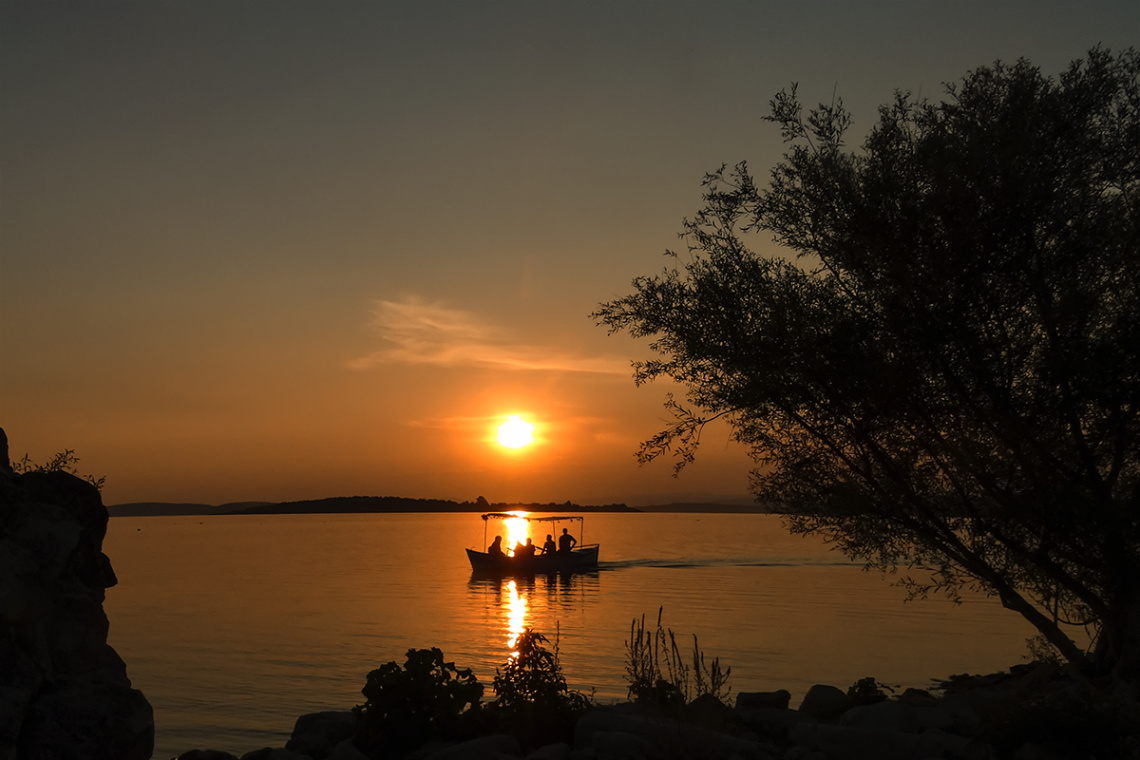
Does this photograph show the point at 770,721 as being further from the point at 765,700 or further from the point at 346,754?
the point at 346,754

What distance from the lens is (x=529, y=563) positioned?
68938 mm

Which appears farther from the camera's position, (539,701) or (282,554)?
(282,554)

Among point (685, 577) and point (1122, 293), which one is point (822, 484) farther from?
point (685, 577)

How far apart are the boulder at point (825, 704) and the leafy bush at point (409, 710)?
6.75m

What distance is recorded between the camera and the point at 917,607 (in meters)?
48.4

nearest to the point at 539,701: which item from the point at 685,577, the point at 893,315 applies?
the point at 893,315

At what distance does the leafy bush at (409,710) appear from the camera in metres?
13.0

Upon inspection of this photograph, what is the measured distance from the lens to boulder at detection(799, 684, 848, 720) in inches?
653

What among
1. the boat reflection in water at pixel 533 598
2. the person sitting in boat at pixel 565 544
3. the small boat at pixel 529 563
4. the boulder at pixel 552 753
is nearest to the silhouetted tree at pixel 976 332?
the boulder at pixel 552 753

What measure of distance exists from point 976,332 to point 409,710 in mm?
9946

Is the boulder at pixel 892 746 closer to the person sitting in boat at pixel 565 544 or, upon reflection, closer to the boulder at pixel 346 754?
the boulder at pixel 346 754

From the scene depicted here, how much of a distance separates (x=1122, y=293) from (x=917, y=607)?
38508mm

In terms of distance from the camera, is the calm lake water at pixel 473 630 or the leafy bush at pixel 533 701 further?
the calm lake water at pixel 473 630

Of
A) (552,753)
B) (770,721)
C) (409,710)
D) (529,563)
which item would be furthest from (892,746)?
(529,563)
